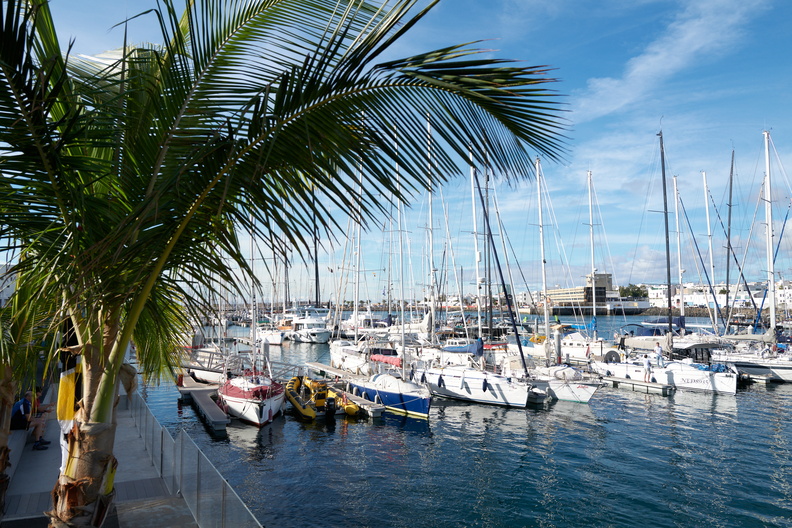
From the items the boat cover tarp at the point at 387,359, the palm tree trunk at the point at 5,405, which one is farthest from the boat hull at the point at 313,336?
the palm tree trunk at the point at 5,405

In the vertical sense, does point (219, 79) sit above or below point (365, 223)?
above

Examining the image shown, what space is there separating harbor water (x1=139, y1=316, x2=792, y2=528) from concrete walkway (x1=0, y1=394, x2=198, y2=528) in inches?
166

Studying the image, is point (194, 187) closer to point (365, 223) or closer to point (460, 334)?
point (365, 223)

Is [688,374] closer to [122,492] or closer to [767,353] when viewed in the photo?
[767,353]

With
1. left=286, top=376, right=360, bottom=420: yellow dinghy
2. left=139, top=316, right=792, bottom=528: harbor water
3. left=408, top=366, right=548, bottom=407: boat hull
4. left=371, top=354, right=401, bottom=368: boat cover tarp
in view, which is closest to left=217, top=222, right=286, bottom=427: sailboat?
left=139, top=316, right=792, bottom=528: harbor water

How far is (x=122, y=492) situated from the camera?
1006 centimetres

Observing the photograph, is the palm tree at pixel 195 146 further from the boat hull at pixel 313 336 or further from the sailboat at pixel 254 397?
the boat hull at pixel 313 336

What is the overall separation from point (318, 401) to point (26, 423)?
567 inches

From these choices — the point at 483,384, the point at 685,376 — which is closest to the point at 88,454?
the point at 483,384

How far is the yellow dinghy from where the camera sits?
26.4m

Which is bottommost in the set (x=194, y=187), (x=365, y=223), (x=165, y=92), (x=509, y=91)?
(x=365, y=223)

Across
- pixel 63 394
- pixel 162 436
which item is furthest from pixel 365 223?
pixel 162 436

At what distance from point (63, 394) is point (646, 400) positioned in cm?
3253

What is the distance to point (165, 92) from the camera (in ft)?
12.3
